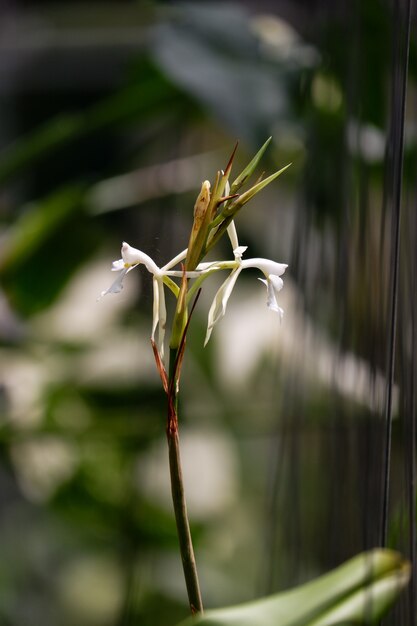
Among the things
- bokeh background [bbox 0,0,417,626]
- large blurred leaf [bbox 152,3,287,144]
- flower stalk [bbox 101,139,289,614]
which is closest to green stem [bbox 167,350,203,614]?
flower stalk [bbox 101,139,289,614]

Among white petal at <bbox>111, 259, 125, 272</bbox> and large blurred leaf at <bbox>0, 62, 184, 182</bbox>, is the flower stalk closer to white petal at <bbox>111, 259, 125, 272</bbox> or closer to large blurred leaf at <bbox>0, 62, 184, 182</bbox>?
white petal at <bbox>111, 259, 125, 272</bbox>

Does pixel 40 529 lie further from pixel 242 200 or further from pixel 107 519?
pixel 242 200

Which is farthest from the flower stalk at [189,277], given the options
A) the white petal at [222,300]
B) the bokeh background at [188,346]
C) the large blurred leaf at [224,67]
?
the large blurred leaf at [224,67]

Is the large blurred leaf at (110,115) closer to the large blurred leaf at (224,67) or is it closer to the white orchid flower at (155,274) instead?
the large blurred leaf at (224,67)

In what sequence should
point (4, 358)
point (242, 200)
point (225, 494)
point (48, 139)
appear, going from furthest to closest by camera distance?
point (225, 494) < point (4, 358) < point (48, 139) < point (242, 200)

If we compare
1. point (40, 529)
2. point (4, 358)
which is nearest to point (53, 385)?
point (4, 358)

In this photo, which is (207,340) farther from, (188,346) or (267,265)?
(188,346)
